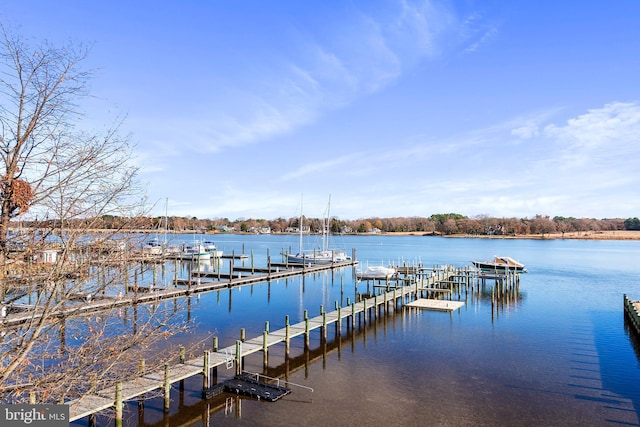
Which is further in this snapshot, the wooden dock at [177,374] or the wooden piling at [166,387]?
the wooden piling at [166,387]

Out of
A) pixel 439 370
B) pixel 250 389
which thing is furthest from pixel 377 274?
pixel 250 389

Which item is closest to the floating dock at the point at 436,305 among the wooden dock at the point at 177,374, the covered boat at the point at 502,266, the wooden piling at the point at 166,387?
the wooden dock at the point at 177,374

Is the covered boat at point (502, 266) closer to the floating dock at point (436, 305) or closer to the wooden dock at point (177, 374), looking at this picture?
the floating dock at point (436, 305)

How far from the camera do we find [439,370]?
21531 millimetres

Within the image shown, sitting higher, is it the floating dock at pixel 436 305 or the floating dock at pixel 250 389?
the floating dock at pixel 436 305

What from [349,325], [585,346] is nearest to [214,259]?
[349,325]

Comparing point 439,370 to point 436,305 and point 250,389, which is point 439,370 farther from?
point 436,305

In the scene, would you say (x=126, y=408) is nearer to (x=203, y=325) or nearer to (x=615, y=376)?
(x=203, y=325)

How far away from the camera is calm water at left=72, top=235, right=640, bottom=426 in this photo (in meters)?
16.4

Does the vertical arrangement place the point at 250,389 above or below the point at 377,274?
below

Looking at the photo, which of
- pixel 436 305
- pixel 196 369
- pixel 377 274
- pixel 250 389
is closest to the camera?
pixel 196 369

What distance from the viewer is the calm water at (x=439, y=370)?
53.8 feet

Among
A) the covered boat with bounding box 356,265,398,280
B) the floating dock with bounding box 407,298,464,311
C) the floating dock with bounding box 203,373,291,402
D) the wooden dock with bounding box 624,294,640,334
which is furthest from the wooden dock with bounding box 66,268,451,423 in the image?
the covered boat with bounding box 356,265,398,280

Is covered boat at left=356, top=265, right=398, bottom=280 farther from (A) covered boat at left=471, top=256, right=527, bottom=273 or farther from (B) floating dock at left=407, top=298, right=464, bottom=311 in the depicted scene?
(A) covered boat at left=471, top=256, right=527, bottom=273
